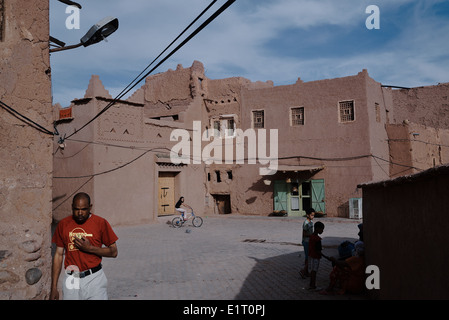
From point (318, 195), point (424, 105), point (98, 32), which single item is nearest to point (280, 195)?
point (318, 195)

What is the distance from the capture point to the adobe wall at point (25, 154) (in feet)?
17.6

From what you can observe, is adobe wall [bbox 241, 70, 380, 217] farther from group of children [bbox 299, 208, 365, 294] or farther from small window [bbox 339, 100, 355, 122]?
group of children [bbox 299, 208, 365, 294]

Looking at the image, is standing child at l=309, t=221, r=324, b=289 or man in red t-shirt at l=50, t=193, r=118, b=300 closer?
man in red t-shirt at l=50, t=193, r=118, b=300

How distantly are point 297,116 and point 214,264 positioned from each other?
15377 millimetres

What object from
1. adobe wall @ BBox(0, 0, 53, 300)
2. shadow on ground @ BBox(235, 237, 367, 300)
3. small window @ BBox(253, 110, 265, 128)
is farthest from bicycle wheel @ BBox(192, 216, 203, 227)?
adobe wall @ BBox(0, 0, 53, 300)

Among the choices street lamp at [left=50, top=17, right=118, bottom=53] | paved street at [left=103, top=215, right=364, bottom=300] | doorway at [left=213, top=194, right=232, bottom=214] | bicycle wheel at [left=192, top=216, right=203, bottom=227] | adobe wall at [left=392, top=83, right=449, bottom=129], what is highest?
adobe wall at [left=392, top=83, right=449, bottom=129]

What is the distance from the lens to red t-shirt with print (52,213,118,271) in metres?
4.26

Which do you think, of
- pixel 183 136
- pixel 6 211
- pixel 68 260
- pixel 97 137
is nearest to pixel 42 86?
pixel 6 211

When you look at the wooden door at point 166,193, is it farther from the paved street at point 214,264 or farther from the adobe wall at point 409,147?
the adobe wall at point 409,147

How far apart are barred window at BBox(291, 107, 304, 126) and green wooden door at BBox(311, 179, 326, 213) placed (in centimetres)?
367

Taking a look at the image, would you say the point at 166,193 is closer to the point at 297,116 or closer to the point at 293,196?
the point at 293,196

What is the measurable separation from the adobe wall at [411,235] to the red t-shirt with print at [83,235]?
131 inches

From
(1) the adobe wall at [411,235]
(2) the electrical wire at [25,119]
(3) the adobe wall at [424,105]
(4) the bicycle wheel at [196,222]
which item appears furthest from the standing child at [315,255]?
(3) the adobe wall at [424,105]

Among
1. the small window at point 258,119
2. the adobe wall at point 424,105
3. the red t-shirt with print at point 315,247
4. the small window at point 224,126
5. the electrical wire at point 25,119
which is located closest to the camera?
the electrical wire at point 25,119
